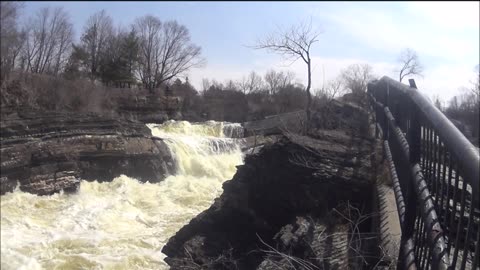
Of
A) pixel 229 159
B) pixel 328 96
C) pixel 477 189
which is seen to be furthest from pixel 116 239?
pixel 477 189

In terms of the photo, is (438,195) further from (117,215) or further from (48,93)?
(48,93)

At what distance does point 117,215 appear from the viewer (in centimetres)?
1475

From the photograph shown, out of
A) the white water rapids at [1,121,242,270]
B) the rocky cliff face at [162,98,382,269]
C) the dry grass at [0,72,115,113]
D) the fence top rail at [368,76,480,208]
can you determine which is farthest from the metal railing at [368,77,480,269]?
the dry grass at [0,72,115,113]

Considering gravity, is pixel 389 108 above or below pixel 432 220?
above

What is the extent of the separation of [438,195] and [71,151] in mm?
17539

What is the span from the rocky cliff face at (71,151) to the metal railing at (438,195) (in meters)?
15.4

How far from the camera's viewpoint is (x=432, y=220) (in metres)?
2.32

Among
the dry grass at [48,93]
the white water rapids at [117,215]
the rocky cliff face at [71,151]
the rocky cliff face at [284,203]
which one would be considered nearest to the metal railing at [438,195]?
the rocky cliff face at [284,203]

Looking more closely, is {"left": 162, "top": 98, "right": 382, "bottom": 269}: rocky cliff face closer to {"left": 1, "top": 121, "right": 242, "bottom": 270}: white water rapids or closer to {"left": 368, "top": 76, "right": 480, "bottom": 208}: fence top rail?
{"left": 1, "top": 121, "right": 242, "bottom": 270}: white water rapids

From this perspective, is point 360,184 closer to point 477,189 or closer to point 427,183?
point 427,183

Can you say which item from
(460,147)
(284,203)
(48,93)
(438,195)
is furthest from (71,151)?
(460,147)

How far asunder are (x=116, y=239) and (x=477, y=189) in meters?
11.5

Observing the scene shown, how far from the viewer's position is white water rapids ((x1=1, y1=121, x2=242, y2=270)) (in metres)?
10.6

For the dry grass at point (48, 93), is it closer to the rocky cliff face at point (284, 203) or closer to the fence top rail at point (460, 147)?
the rocky cliff face at point (284, 203)
